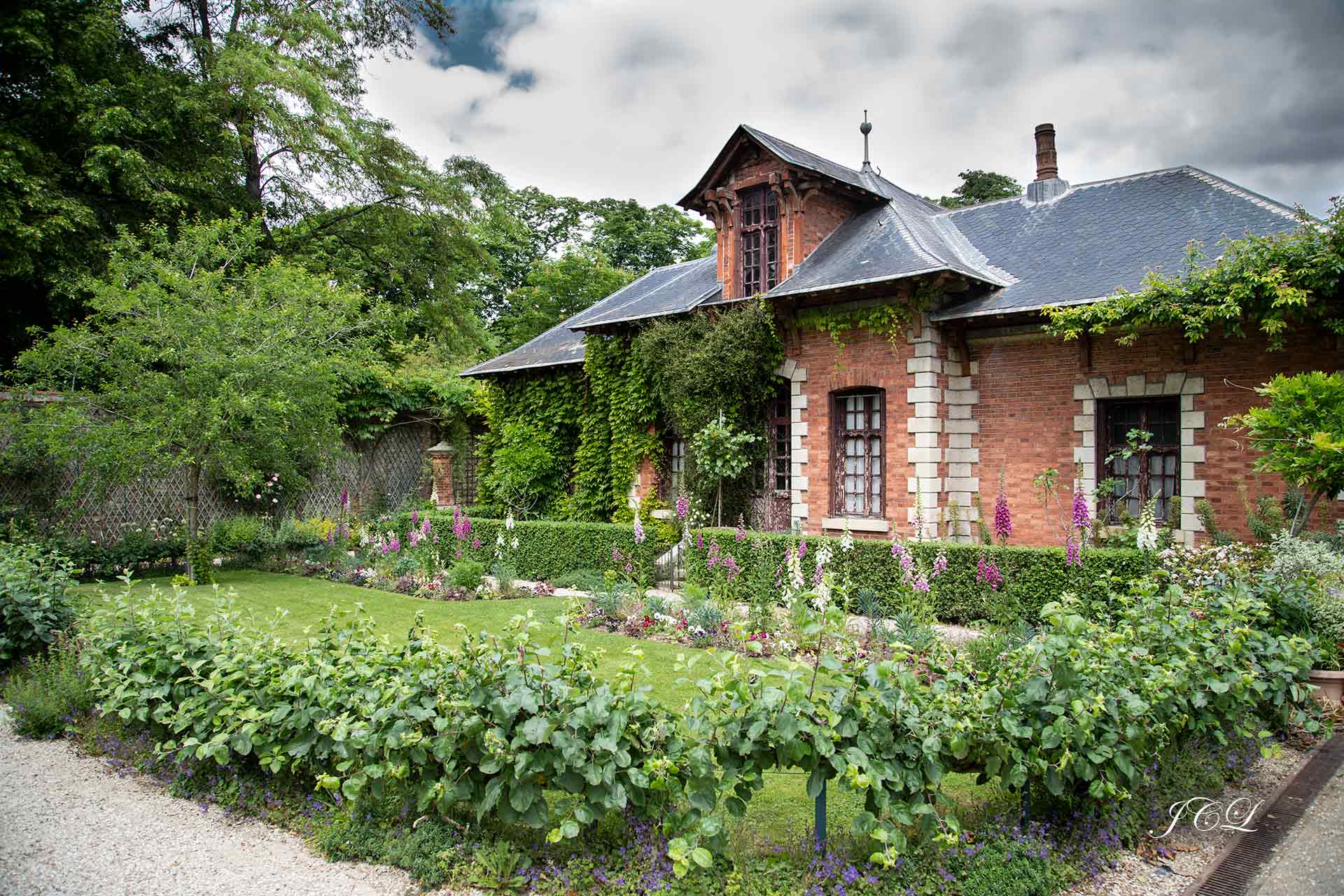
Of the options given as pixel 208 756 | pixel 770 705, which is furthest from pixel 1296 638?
pixel 208 756

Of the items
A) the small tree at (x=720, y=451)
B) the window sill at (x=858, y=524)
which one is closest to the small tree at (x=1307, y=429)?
the window sill at (x=858, y=524)

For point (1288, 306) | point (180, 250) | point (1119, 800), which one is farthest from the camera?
point (180, 250)

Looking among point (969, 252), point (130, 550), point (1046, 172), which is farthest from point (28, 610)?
point (1046, 172)

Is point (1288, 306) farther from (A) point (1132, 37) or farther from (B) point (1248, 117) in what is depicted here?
(A) point (1132, 37)

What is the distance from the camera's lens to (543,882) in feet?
10.4

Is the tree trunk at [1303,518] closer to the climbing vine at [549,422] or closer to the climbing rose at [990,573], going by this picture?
the climbing rose at [990,573]

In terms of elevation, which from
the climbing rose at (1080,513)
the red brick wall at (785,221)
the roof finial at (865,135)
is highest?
the roof finial at (865,135)

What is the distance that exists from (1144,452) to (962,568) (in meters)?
3.07

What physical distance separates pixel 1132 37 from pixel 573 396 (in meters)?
10.2

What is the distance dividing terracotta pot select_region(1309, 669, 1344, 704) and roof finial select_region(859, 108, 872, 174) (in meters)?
10.5

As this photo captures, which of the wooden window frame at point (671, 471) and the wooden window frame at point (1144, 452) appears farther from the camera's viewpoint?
the wooden window frame at point (671, 471)

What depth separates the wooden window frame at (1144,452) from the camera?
9.20 meters

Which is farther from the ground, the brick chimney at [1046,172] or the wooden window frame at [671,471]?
the brick chimney at [1046,172]

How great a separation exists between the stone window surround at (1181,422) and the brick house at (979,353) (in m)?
0.02
